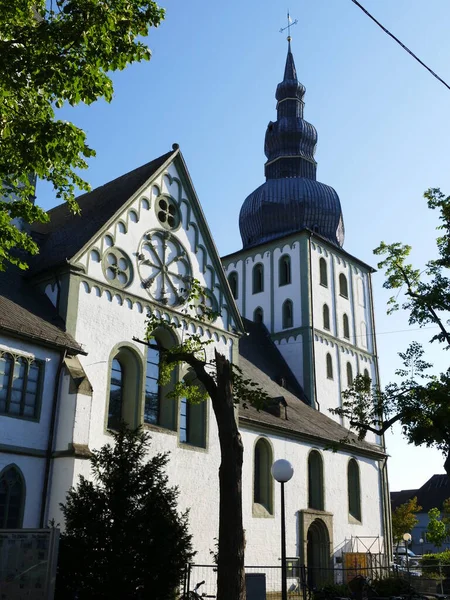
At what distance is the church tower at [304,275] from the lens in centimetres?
3859

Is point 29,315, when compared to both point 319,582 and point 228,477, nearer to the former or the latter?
point 228,477

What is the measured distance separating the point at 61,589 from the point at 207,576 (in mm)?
10211

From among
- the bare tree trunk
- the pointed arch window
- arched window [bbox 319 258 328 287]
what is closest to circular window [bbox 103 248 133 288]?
the bare tree trunk

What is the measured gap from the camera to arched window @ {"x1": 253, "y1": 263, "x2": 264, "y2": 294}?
42763mm

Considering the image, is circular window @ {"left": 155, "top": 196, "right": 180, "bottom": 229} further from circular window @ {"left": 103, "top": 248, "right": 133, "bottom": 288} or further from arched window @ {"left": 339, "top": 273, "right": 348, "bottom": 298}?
arched window @ {"left": 339, "top": 273, "right": 348, "bottom": 298}

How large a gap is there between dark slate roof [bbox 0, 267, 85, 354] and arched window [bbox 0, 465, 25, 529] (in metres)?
3.53

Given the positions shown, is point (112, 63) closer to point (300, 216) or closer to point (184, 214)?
point (184, 214)

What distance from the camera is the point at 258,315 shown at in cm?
4169

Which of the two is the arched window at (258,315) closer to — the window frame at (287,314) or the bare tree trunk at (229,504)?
the window frame at (287,314)

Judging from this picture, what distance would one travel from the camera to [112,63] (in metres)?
12.4

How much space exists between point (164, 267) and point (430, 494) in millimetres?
74058

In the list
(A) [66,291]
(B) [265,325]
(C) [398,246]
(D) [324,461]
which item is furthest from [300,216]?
(A) [66,291]

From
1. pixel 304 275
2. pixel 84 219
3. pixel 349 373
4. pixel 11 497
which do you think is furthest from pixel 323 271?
pixel 11 497

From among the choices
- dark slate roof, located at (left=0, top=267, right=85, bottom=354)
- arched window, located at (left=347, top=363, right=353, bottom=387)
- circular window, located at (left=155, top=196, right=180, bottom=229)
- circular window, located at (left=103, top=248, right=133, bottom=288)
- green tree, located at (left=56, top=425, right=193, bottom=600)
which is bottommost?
green tree, located at (left=56, top=425, right=193, bottom=600)
